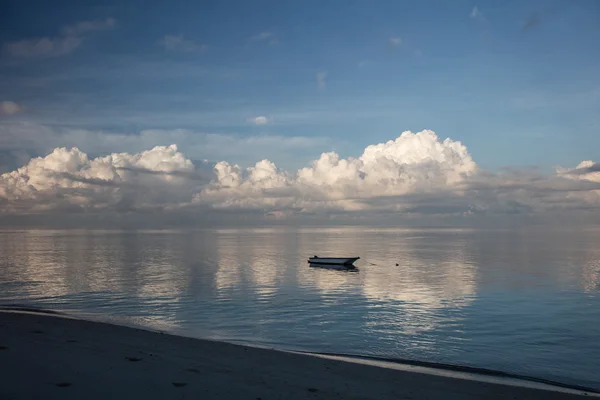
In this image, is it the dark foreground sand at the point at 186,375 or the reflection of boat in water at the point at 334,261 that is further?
the reflection of boat in water at the point at 334,261

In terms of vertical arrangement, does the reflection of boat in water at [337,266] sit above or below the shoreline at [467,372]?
below

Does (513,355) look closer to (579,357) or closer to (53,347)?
(579,357)

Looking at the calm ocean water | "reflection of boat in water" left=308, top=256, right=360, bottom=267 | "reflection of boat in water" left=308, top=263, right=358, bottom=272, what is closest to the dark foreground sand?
the calm ocean water

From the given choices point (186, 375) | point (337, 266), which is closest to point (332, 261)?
point (337, 266)

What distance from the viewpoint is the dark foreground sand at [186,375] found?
1499 cm

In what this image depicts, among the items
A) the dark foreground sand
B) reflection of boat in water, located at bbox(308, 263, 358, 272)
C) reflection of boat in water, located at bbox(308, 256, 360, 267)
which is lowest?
reflection of boat in water, located at bbox(308, 263, 358, 272)

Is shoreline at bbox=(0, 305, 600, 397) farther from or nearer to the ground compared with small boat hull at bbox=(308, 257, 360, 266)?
farther from the ground

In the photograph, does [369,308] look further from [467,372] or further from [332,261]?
[332,261]

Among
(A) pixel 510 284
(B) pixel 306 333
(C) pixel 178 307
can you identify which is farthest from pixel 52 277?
(A) pixel 510 284

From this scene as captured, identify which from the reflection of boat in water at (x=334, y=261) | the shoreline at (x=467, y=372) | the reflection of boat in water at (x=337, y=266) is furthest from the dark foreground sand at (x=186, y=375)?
the reflection of boat in water at (x=334, y=261)

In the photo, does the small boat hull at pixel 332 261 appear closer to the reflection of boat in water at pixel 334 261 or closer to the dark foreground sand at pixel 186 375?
the reflection of boat in water at pixel 334 261

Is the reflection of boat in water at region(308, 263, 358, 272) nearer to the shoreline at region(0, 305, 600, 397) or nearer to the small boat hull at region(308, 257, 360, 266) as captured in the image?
the small boat hull at region(308, 257, 360, 266)

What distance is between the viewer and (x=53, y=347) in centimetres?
2041

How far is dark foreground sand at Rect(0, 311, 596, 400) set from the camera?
1499cm
